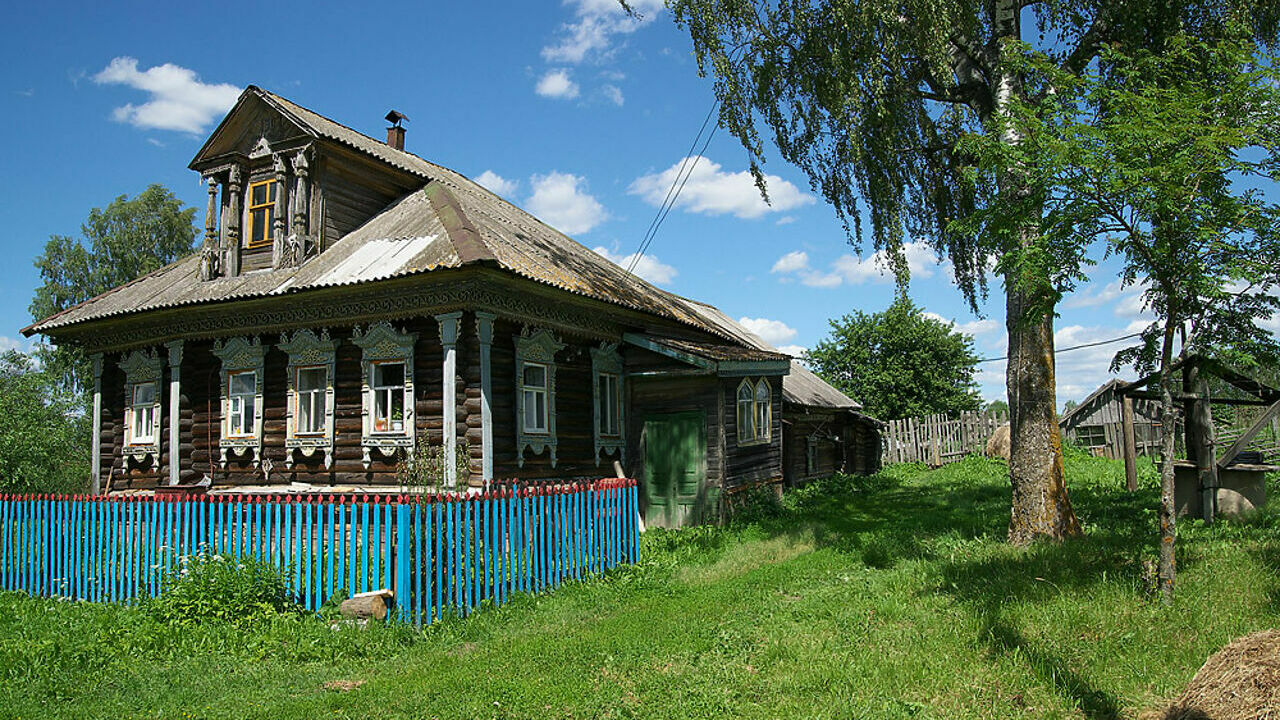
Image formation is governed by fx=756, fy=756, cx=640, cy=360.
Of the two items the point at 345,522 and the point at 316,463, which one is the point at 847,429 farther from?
the point at 345,522

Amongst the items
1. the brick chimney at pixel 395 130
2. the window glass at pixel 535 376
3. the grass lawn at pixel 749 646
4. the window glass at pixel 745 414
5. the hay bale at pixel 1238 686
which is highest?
the brick chimney at pixel 395 130

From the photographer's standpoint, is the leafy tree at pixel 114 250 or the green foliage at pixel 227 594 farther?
the leafy tree at pixel 114 250

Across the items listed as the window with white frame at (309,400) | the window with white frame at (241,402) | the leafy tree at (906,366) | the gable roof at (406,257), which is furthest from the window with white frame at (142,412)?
the leafy tree at (906,366)

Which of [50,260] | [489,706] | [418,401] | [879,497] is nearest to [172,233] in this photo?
[50,260]

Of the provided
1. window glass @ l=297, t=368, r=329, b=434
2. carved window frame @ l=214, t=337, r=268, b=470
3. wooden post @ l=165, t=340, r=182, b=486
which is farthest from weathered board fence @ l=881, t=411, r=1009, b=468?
wooden post @ l=165, t=340, r=182, b=486

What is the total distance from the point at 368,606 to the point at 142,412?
37.6 ft

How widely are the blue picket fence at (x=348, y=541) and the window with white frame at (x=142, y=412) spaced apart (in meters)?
5.54

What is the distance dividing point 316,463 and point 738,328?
1434 centimetres

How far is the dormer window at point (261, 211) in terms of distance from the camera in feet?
46.4

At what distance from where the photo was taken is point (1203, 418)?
951cm

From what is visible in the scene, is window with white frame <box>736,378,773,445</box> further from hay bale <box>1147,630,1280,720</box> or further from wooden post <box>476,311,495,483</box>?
hay bale <box>1147,630,1280,720</box>

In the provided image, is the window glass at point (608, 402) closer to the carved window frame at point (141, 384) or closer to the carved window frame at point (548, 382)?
the carved window frame at point (548, 382)

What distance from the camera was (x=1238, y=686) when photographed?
383cm

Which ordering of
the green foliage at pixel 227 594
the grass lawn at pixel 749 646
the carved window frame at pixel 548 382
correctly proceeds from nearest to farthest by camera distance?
1. the grass lawn at pixel 749 646
2. the green foliage at pixel 227 594
3. the carved window frame at pixel 548 382
